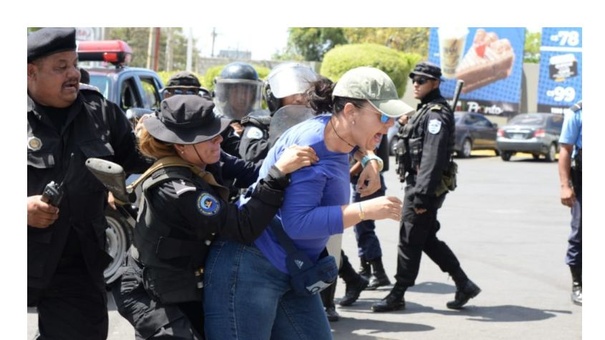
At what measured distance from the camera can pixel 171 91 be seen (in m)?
7.57

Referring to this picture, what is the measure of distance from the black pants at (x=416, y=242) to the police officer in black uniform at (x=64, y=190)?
3511 mm

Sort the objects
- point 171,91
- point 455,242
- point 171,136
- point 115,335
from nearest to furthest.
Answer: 1. point 171,136
2. point 115,335
3. point 171,91
4. point 455,242

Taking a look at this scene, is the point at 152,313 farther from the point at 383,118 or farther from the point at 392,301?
the point at 392,301

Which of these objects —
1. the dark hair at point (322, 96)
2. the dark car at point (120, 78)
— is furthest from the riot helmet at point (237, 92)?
the dark hair at point (322, 96)

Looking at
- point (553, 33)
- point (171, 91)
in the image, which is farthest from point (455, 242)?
point (553, 33)

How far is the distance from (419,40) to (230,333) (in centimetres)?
5262

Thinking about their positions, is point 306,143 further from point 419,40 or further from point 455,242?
point 419,40

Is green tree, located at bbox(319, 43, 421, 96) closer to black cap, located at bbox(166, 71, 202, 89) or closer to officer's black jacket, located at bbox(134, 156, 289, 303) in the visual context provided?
black cap, located at bbox(166, 71, 202, 89)

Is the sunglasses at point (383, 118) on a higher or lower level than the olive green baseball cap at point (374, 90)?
lower

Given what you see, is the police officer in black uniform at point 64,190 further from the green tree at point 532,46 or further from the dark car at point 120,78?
the green tree at point 532,46

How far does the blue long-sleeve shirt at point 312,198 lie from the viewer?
3416 millimetres

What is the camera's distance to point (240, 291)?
3.46 meters

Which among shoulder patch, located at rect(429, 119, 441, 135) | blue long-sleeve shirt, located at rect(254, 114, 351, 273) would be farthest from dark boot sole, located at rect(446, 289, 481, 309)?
blue long-sleeve shirt, located at rect(254, 114, 351, 273)

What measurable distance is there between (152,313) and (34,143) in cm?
92
